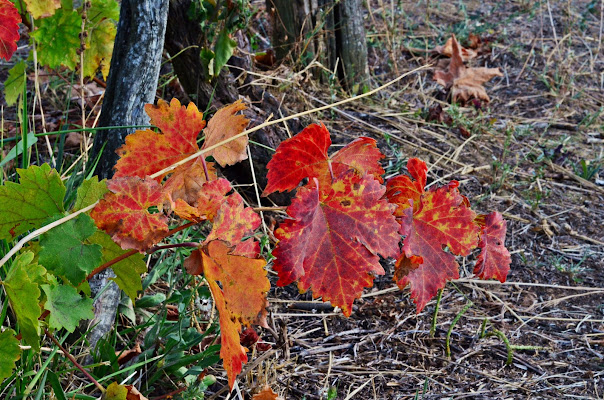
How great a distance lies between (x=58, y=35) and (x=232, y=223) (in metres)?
1.48

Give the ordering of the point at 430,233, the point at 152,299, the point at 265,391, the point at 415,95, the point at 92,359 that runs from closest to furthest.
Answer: the point at 430,233 → the point at 265,391 → the point at 92,359 → the point at 152,299 → the point at 415,95

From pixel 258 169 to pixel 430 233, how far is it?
1282mm

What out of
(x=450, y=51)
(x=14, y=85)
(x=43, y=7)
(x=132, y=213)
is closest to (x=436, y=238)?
(x=132, y=213)

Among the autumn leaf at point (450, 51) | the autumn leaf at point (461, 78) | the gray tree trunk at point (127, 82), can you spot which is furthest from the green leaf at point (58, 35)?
the autumn leaf at point (450, 51)

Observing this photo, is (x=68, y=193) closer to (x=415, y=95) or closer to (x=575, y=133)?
(x=415, y=95)

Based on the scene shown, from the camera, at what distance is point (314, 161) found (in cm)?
111

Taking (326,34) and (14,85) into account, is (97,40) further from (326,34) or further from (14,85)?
(326,34)

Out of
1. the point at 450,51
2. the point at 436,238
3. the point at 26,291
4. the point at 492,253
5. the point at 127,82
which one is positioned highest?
the point at 127,82

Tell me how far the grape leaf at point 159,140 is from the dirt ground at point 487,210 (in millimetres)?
641

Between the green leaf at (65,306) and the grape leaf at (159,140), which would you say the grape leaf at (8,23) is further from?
the green leaf at (65,306)

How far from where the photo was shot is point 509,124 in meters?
3.14

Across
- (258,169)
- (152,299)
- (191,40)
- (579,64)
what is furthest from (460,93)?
(152,299)

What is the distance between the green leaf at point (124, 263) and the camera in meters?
1.09

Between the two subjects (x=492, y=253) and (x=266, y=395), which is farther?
(x=266, y=395)
